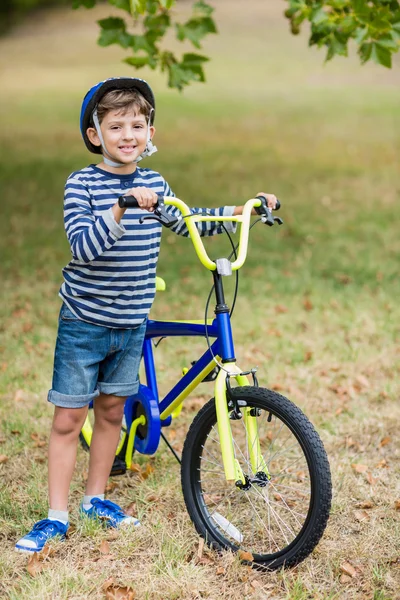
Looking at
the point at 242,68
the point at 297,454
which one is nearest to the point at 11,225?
the point at 297,454

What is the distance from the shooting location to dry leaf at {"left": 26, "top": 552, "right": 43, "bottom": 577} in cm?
320

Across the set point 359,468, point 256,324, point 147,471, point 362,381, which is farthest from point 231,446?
point 256,324

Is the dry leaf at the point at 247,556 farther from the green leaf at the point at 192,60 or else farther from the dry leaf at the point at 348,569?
the green leaf at the point at 192,60

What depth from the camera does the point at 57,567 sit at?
3240 millimetres

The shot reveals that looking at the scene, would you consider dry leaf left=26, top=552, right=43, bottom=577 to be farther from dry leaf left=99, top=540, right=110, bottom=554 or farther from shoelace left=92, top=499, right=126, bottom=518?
shoelace left=92, top=499, right=126, bottom=518

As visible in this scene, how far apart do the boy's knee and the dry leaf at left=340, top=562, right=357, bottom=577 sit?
4.00ft

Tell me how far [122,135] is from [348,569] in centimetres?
192

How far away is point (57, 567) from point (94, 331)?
36.7 inches

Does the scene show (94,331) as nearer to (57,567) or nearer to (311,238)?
(57,567)

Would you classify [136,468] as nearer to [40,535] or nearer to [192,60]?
[40,535]

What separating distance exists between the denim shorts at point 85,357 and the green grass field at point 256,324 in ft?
1.93

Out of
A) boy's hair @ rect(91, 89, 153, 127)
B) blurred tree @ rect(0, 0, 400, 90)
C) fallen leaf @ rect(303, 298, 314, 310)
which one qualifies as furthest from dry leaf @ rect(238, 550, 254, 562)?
fallen leaf @ rect(303, 298, 314, 310)

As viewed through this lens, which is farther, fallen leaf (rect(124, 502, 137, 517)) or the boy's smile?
fallen leaf (rect(124, 502, 137, 517))

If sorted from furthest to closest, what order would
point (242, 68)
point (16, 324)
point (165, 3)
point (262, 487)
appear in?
1. point (242, 68)
2. point (16, 324)
3. point (165, 3)
4. point (262, 487)
